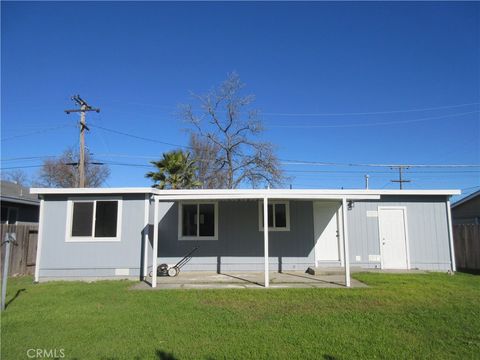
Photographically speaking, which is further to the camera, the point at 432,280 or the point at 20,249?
the point at 20,249

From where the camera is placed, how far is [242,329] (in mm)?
→ 5527

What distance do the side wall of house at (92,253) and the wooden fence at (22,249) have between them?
1.83 metres

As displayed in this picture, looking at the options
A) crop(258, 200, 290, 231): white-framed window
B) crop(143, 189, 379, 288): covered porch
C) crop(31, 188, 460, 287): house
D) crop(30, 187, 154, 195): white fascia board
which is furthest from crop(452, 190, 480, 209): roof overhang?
crop(30, 187, 154, 195): white fascia board

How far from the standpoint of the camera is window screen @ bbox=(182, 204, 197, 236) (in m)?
11.5

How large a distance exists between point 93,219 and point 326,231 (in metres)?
7.43

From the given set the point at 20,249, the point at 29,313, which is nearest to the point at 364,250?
the point at 29,313

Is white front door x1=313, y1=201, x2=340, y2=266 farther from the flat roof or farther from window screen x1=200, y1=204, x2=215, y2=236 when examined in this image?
window screen x1=200, y1=204, x2=215, y2=236

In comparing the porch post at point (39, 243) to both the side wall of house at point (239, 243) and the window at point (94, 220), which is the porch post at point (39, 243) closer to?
the window at point (94, 220)

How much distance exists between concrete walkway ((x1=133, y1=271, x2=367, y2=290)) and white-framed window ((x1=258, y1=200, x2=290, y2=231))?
149 centimetres

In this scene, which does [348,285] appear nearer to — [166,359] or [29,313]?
[166,359]

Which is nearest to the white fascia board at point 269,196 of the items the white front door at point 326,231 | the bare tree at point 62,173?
the white front door at point 326,231

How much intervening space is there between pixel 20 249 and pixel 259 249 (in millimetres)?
8089

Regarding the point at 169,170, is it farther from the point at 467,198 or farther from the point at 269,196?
the point at 467,198

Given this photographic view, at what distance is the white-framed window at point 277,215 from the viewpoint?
11.5 meters
